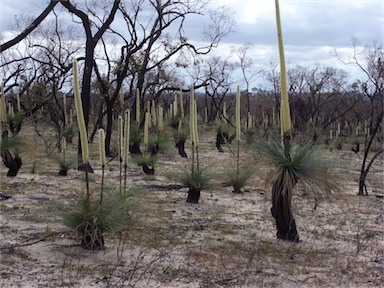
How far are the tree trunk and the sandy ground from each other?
114 mm

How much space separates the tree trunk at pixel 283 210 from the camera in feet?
19.3

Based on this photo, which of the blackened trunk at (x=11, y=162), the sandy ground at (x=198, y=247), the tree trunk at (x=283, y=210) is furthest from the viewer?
the blackened trunk at (x=11, y=162)

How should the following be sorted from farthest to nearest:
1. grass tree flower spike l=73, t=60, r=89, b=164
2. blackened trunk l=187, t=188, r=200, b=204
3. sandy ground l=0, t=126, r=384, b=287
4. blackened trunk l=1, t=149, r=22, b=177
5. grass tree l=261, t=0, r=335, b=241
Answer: blackened trunk l=1, t=149, r=22, b=177
blackened trunk l=187, t=188, r=200, b=204
grass tree l=261, t=0, r=335, b=241
grass tree flower spike l=73, t=60, r=89, b=164
sandy ground l=0, t=126, r=384, b=287

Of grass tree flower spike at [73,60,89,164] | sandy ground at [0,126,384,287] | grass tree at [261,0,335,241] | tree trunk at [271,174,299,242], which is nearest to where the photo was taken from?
sandy ground at [0,126,384,287]

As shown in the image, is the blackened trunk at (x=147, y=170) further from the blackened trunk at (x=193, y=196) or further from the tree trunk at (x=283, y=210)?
the tree trunk at (x=283, y=210)

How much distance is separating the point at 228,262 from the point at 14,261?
203 cm

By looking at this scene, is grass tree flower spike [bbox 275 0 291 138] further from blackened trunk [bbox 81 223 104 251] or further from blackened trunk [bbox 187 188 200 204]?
blackened trunk [bbox 187 188 200 204]

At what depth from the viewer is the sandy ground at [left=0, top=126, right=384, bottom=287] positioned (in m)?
4.70

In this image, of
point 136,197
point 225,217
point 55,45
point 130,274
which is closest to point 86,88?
point 225,217

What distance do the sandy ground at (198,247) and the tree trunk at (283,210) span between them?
114 mm

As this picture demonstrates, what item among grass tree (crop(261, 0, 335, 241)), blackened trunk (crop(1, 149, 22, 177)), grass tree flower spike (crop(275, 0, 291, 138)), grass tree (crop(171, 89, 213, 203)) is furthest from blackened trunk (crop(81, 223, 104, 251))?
Answer: blackened trunk (crop(1, 149, 22, 177))

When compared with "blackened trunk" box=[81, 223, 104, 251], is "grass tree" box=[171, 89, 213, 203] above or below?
above

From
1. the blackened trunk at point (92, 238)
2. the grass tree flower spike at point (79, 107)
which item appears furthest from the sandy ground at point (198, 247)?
the grass tree flower spike at point (79, 107)

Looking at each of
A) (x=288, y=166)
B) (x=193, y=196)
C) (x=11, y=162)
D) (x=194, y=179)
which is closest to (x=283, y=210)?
(x=288, y=166)
